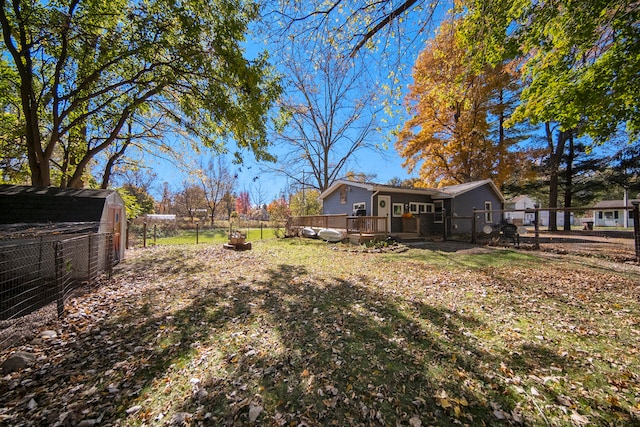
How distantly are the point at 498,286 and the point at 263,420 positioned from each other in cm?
538

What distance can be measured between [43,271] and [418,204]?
1665 centimetres

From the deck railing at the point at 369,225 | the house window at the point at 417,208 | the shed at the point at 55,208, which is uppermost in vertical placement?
the house window at the point at 417,208

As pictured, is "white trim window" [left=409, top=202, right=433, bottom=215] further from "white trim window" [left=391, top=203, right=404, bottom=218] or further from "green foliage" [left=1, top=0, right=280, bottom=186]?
"green foliage" [left=1, top=0, right=280, bottom=186]

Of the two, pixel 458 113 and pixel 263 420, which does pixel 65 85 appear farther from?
pixel 458 113

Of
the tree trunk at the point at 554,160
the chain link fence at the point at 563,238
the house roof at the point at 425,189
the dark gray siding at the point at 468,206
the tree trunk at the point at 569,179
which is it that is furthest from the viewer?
the tree trunk at the point at 569,179

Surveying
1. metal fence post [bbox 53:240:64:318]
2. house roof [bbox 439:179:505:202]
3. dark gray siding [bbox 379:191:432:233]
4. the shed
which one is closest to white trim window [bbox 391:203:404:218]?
dark gray siding [bbox 379:191:432:233]

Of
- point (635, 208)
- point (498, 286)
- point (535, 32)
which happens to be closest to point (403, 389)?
point (498, 286)

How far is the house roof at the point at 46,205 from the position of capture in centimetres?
551

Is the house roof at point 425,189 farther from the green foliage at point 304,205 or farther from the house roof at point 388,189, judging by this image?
the green foliage at point 304,205

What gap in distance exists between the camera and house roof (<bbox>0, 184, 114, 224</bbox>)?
5.51 metres

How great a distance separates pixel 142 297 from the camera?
4.53 meters

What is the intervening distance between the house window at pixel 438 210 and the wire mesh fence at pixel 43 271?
55.2 ft

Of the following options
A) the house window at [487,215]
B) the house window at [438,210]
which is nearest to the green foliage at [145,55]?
the house window at [438,210]

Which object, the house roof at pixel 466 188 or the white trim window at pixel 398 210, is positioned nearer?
the white trim window at pixel 398 210
